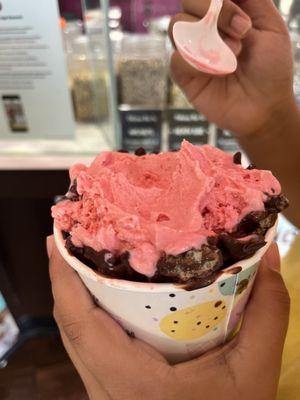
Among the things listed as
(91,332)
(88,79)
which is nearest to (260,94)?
(88,79)

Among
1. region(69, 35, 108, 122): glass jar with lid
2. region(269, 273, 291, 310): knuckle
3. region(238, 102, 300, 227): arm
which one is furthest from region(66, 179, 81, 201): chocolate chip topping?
region(69, 35, 108, 122): glass jar with lid

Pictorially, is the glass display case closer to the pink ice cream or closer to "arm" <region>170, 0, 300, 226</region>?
"arm" <region>170, 0, 300, 226</region>

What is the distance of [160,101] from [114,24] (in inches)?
17.4

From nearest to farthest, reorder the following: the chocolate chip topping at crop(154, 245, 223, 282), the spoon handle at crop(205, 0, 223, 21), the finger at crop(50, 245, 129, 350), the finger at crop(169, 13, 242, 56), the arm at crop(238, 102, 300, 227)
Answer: the chocolate chip topping at crop(154, 245, 223, 282) < the finger at crop(50, 245, 129, 350) < the spoon handle at crop(205, 0, 223, 21) < the finger at crop(169, 13, 242, 56) < the arm at crop(238, 102, 300, 227)

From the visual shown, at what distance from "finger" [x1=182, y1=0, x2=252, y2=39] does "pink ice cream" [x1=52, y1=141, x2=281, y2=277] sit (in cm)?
43

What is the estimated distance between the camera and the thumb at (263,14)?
1113 millimetres

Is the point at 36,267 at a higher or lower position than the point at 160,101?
lower

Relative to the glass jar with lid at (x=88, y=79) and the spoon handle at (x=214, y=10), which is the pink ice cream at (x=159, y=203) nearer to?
the spoon handle at (x=214, y=10)

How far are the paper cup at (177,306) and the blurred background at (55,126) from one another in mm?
582

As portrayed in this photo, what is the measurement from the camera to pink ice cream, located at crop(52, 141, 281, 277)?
0.57 m

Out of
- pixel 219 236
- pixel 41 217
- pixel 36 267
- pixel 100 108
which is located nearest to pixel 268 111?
pixel 100 108

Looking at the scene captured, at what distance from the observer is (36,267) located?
1.60 metres

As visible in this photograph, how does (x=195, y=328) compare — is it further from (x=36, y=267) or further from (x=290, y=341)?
(x=36, y=267)

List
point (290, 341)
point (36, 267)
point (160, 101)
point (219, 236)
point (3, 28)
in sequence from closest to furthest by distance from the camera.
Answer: point (219, 236) < point (290, 341) < point (3, 28) < point (160, 101) < point (36, 267)
